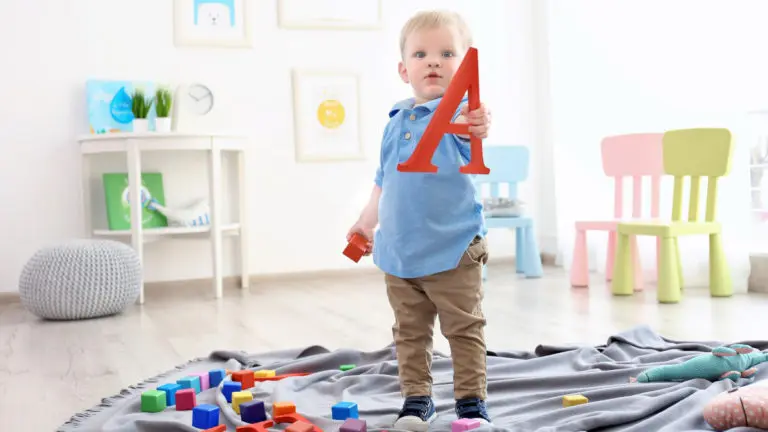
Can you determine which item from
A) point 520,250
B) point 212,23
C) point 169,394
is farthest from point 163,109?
point 169,394

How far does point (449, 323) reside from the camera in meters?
1.66

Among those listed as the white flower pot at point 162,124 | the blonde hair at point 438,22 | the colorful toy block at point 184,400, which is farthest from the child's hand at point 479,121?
the white flower pot at point 162,124

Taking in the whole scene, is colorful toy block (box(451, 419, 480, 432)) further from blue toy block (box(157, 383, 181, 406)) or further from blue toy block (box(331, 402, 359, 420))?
blue toy block (box(157, 383, 181, 406))

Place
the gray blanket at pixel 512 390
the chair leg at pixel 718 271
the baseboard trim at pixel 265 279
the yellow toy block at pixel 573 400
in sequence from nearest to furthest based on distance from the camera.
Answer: the gray blanket at pixel 512 390 < the yellow toy block at pixel 573 400 < the chair leg at pixel 718 271 < the baseboard trim at pixel 265 279

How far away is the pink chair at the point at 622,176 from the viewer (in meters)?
3.82

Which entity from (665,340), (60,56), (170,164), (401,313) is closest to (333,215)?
(170,164)

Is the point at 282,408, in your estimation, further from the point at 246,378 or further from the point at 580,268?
the point at 580,268

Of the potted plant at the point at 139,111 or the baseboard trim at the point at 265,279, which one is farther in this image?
the baseboard trim at the point at 265,279

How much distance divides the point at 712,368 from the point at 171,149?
8.65 ft

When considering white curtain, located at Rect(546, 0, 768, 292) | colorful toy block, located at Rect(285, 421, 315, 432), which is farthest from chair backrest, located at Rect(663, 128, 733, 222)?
colorful toy block, located at Rect(285, 421, 315, 432)

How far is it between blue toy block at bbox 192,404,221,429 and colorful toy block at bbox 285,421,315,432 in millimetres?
187

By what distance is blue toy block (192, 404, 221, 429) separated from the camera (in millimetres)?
1651

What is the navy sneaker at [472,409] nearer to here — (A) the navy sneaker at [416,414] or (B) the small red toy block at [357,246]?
(A) the navy sneaker at [416,414]

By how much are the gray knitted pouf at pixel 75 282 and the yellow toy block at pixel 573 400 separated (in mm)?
2142
